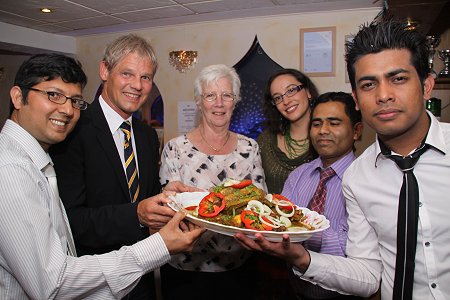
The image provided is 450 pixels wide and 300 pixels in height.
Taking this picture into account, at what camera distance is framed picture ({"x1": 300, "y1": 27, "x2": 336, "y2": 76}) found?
408cm

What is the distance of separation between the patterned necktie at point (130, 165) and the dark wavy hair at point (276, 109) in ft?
3.91

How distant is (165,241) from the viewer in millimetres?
1406

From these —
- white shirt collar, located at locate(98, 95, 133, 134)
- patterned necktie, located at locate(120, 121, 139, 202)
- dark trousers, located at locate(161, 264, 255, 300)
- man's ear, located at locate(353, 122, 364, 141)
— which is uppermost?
white shirt collar, located at locate(98, 95, 133, 134)

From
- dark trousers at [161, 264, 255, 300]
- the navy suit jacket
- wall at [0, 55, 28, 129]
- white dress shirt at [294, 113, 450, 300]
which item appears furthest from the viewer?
wall at [0, 55, 28, 129]

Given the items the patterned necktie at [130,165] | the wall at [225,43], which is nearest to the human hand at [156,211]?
the patterned necktie at [130,165]

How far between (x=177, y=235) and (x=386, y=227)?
84cm

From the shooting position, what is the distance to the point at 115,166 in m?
1.81

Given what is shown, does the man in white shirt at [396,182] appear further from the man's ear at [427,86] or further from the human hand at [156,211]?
the human hand at [156,211]

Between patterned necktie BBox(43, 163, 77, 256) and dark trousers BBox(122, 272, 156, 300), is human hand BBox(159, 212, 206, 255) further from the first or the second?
dark trousers BBox(122, 272, 156, 300)

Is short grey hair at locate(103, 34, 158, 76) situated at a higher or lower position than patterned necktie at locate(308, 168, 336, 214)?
higher

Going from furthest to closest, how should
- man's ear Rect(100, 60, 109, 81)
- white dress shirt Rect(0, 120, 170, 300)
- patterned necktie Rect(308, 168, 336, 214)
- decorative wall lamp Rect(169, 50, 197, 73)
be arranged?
decorative wall lamp Rect(169, 50, 197, 73) → man's ear Rect(100, 60, 109, 81) → patterned necktie Rect(308, 168, 336, 214) → white dress shirt Rect(0, 120, 170, 300)

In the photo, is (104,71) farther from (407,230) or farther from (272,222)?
(407,230)

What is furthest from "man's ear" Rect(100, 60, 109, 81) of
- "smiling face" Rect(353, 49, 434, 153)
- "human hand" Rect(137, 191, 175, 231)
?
"smiling face" Rect(353, 49, 434, 153)

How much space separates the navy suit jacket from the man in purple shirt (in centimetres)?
87
